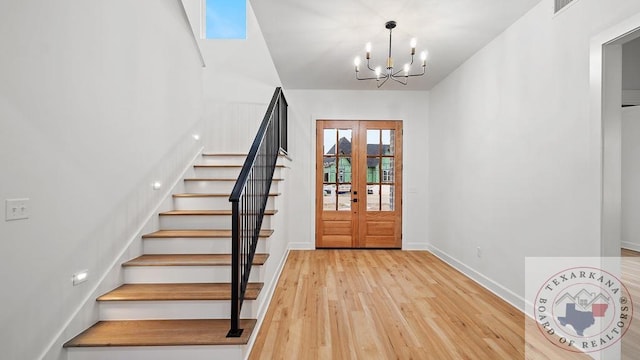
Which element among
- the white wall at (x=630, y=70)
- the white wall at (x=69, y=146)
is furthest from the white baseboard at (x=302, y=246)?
the white wall at (x=630, y=70)

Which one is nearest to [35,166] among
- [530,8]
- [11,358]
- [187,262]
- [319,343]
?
[11,358]

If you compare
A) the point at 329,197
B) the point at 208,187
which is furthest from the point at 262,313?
the point at 329,197

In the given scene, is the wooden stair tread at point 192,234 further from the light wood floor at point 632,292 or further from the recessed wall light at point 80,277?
the light wood floor at point 632,292

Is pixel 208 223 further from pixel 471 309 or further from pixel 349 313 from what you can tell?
pixel 471 309

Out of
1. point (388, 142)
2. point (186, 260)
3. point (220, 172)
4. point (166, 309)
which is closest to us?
point (166, 309)

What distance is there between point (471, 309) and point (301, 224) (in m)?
2.97

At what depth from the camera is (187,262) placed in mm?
2359

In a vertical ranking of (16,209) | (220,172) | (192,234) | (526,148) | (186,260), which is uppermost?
(526,148)

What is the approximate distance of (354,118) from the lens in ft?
16.6

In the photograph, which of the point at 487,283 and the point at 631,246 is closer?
the point at 487,283

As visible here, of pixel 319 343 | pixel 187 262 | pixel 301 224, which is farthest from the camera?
pixel 301 224

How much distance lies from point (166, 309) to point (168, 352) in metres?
0.34

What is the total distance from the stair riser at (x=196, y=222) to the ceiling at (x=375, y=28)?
201 centimetres

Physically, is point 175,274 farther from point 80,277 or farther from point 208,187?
point 208,187
